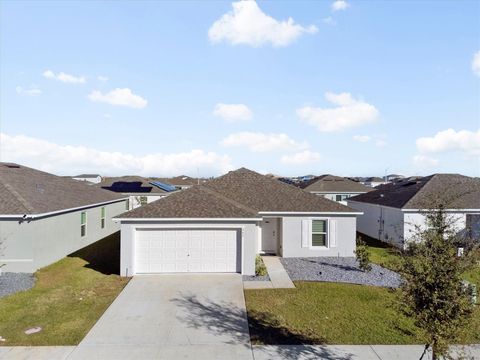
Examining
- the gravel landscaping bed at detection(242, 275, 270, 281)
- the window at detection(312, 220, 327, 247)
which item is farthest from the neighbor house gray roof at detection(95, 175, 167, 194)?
the gravel landscaping bed at detection(242, 275, 270, 281)

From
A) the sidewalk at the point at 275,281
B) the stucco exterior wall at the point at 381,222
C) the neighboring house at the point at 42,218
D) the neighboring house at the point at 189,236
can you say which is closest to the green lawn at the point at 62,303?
the neighboring house at the point at 42,218

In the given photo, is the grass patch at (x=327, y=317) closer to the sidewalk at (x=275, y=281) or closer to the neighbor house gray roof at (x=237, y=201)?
the sidewalk at (x=275, y=281)

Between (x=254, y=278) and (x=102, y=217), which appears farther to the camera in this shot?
(x=102, y=217)

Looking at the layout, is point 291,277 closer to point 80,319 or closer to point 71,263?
point 80,319

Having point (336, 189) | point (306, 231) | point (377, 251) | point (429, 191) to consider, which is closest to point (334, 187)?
point (336, 189)

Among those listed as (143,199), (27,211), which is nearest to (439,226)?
(27,211)

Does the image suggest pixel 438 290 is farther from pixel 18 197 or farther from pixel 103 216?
pixel 103 216

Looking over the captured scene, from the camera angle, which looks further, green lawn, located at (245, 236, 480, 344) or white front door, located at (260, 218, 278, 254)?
white front door, located at (260, 218, 278, 254)

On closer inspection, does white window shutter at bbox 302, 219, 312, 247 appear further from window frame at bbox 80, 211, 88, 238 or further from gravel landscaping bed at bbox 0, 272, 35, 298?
window frame at bbox 80, 211, 88, 238
